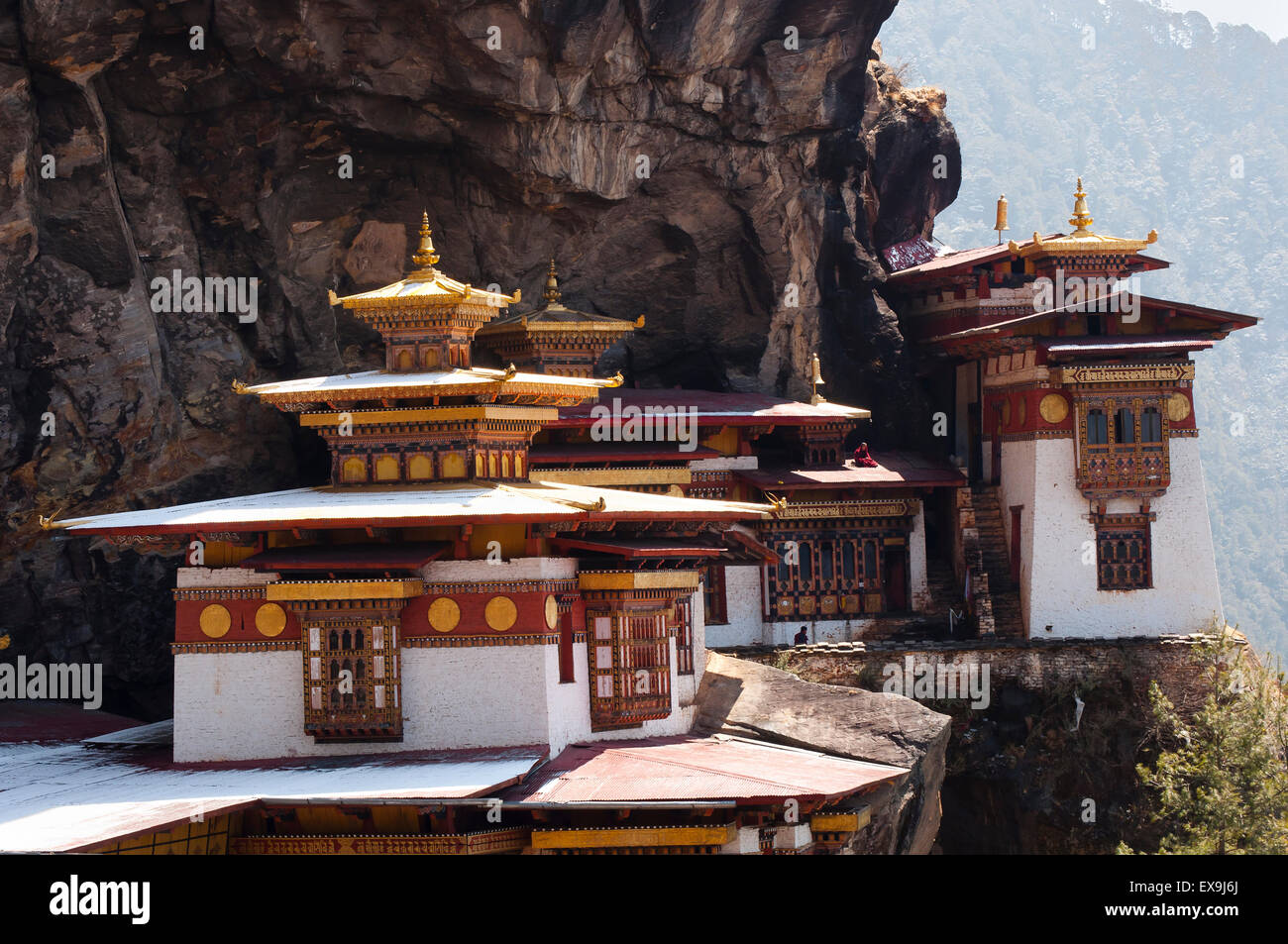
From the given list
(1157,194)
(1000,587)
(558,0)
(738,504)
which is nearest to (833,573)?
(1000,587)

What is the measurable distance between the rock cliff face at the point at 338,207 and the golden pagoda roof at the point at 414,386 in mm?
5867

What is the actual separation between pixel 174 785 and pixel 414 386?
22.2 ft

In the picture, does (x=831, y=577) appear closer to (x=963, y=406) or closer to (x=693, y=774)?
(x=963, y=406)

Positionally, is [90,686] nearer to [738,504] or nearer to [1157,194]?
[738,504]

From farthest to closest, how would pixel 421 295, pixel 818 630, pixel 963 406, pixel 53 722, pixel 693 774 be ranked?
pixel 963 406 → pixel 818 630 → pixel 53 722 → pixel 421 295 → pixel 693 774

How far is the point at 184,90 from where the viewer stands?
31.0 metres

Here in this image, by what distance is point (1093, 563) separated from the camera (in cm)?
3547

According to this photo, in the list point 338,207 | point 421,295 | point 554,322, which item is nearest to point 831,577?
point 554,322

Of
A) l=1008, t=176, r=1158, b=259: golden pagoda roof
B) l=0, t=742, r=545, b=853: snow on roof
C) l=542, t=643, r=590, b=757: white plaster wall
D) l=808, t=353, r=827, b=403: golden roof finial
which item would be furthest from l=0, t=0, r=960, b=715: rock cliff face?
l=542, t=643, r=590, b=757: white plaster wall

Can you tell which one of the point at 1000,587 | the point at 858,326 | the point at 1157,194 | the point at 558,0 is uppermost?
the point at 1157,194

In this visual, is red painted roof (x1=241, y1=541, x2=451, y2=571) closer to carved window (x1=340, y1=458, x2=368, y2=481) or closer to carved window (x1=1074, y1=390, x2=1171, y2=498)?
carved window (x1=340, y1=458, x2=368, y2=481)

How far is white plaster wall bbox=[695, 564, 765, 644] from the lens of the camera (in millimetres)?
35250

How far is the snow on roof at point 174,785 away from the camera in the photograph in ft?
59.1

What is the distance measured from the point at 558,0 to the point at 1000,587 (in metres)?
15.0
